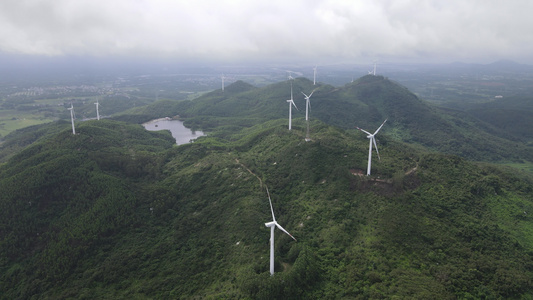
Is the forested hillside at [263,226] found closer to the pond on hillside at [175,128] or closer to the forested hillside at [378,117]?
the pond on hillside at [175,128]

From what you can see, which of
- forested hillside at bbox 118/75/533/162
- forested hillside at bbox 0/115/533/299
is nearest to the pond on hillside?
forested hillside at bbox 118/75/533/162

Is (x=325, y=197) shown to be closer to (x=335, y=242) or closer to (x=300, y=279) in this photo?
(x=335, y=242)

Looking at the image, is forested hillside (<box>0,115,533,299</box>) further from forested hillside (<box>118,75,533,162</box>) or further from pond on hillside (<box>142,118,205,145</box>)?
forested hillside (<box>118,75,533,162</box>)

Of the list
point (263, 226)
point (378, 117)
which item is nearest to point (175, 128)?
point (378, 117)

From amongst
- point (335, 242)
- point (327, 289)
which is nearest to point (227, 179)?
point (335, 242)

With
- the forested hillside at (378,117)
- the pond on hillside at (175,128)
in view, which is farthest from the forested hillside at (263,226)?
the forested hillside at (378,117)

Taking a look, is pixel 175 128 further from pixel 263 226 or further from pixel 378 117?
pixel 263 226
